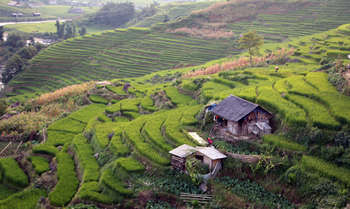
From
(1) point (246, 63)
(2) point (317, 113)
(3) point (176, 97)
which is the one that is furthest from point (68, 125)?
(1) point (246, 63)

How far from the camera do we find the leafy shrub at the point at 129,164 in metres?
14.0

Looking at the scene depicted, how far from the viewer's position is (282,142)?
1327 cm

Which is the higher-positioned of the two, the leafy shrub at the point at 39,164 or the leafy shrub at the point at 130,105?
the leafy shrub at the point at 130,105

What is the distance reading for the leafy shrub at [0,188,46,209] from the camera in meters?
12.9

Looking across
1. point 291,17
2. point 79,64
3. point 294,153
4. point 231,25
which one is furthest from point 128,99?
point 291,17

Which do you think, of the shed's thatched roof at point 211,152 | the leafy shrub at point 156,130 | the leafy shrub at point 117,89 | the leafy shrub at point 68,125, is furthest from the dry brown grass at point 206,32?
the shed's thatched roof at point 211,152

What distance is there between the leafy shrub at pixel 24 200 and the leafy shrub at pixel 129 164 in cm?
389

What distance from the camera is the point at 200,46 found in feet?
137

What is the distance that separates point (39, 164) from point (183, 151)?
8488 millimetres

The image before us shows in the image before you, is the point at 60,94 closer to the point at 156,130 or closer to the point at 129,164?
the point at 156,130

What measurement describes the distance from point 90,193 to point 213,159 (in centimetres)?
581

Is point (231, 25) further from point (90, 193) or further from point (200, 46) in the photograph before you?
point (90, 193)

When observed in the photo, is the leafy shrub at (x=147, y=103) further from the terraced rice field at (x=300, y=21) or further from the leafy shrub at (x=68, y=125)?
the terraced rice field at (x=300, y=21)

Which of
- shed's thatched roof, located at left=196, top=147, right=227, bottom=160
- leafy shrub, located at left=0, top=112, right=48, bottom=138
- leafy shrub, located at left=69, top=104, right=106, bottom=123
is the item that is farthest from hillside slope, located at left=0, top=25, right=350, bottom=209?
leafy shrub, located at left=0, top=112, right=48, bottom=138
